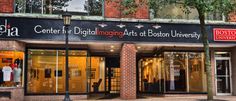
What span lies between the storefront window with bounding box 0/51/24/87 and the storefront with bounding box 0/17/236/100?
51mm

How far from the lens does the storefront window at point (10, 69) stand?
21.6 meters

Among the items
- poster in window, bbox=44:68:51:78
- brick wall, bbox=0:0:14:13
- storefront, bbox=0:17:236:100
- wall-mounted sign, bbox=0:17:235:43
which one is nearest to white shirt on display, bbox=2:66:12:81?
storefront, bbox=0:17:236:100

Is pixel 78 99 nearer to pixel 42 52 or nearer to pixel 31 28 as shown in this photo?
pixel 42 52

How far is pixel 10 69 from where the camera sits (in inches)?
859

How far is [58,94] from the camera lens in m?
23.3

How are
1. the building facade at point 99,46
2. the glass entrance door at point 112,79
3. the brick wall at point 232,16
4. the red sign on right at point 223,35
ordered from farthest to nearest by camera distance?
the glass entrance door at point 112,79
the red sign on right at point 223,35
the brick wall at point 232,16
the building facade at point 99,46

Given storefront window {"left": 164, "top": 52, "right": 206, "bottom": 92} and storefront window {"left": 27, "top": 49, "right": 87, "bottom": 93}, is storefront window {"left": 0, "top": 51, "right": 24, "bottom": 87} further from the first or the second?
storefront window {"left": 164, "top": 52, "right": 206, "bottom": 92}

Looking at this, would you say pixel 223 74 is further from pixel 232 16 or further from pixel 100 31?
pixel 100 31

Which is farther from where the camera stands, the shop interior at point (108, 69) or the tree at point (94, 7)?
the shop interior at point (108, 69)

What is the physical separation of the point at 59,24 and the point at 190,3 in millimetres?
7635

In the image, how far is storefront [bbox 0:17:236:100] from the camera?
22156 mm

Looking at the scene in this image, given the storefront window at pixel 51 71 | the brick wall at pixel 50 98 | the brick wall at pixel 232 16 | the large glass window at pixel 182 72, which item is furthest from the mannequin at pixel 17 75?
→ the brick wall at pixel 232 16

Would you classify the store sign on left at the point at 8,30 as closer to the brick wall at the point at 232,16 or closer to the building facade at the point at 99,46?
the building facade at the point at 99,46

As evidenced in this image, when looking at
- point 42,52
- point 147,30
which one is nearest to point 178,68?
point 147,30
